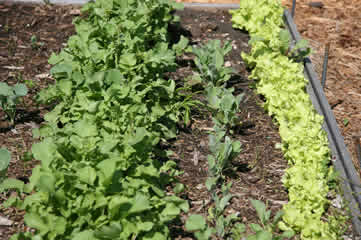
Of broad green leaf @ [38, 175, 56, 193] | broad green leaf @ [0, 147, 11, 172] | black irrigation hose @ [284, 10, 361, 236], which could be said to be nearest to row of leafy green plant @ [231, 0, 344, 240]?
black irrigation hose @ [284, 10, 361, 236]

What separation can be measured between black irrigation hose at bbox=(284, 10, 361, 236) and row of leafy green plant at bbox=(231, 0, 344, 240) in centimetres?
10

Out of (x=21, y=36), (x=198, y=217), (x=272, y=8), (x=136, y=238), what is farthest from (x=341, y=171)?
(x=21, y=36)

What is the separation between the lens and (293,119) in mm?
3908

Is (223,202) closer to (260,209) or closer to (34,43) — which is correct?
(260,209)

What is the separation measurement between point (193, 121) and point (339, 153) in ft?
3.91

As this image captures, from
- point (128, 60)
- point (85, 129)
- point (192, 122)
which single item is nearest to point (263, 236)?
point (85, 129)

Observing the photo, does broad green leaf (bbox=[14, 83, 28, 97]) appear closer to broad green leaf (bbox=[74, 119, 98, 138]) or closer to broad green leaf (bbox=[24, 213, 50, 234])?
broad green leaf (bbox=[74, 119, 98, 138])

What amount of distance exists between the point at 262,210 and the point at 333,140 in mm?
1195

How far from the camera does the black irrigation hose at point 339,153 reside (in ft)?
11.1

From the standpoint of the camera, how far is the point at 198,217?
277cm

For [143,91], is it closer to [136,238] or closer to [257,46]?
[136,238]

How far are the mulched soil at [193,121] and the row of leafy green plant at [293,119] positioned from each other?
0.14 metres

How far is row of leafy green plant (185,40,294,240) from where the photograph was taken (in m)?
2.89

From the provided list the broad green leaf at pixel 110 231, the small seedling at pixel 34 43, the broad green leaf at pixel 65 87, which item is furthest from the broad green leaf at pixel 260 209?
the small seedling at pixel 34 43
